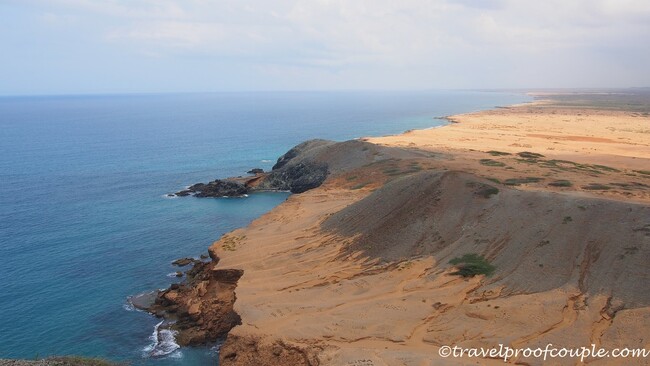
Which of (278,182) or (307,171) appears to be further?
(278,182)

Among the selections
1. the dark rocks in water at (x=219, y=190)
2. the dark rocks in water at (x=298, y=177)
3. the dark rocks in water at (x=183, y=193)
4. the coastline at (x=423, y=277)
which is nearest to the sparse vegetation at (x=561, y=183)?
the coastline at (x=423, y=277)

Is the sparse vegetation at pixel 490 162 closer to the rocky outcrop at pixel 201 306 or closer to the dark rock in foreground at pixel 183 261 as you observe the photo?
the dark rock in foreground at pixel 183 261

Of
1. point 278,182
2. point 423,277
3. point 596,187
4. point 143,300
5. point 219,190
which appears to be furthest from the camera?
point 278,182

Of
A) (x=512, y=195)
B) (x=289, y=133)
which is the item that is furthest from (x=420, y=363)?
(x=289, y=133)

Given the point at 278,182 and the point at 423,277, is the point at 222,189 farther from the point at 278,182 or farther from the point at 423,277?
the point at 423,277

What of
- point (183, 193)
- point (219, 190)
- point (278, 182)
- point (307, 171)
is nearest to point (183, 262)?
point (219, 190)

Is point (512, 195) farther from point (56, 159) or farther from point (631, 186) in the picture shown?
point (56, 159)
